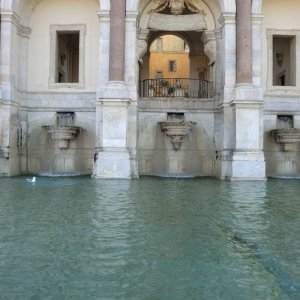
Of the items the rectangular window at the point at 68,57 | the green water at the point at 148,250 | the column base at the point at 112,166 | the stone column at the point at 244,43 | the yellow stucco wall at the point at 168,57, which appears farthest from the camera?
the yellow stucco wall at the point at 168,57

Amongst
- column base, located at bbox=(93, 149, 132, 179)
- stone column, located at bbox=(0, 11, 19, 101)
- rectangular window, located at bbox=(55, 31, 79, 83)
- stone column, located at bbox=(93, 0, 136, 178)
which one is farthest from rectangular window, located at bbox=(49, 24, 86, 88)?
column base, located at bbox=(93, 149, 132, 179)

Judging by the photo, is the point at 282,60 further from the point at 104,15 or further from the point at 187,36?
the point at 104,15

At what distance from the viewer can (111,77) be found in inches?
533

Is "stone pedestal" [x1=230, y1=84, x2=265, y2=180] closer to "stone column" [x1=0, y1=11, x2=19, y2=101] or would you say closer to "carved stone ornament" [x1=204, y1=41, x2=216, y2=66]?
"carved stone ornament" [x1=204, y1=41, x2=216, y2=66]

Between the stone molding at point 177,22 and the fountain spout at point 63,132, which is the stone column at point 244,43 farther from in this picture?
the fountain spout at point 63,132

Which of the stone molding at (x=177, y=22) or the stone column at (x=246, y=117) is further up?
the stone molding at (x=177, y=22)

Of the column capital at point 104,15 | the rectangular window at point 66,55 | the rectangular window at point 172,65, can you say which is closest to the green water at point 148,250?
the column capital at point 104,15

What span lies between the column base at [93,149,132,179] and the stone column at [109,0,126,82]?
2756mm

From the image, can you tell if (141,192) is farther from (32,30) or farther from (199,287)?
(32,30)

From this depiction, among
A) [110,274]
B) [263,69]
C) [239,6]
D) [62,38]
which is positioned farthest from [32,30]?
[110,274]

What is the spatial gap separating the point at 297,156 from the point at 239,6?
6558 mm

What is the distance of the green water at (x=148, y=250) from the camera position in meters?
2.96

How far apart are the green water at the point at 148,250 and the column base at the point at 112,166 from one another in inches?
224

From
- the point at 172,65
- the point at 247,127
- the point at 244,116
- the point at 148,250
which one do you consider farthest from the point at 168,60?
the point at 148,250
